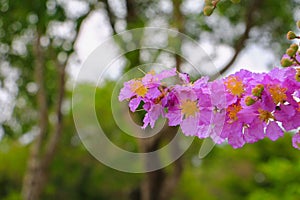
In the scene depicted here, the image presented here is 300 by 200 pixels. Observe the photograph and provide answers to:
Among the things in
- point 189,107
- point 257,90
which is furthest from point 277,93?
→ point 189,107

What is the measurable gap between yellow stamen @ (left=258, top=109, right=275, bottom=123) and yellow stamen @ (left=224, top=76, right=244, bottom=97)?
0.05 metres

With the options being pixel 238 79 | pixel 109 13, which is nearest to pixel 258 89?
pixel 238 79

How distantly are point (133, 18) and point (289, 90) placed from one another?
596cm

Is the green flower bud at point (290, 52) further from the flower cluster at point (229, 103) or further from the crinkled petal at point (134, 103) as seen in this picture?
the crinkled petal at point (134, 103)

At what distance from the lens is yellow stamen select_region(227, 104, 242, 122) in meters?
1.03

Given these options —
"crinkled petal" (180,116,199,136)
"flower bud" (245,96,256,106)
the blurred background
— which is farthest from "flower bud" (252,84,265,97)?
the blurred background

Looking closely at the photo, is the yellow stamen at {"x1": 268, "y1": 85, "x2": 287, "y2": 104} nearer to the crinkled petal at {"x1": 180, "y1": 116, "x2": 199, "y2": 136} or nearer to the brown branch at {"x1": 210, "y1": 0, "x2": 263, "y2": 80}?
the crinkled petal at {"x1": 180, "y1": 116, "x2": 199, "y2": 136}

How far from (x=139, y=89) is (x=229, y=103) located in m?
0.16

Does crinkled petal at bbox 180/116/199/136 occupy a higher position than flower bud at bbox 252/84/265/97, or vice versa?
flower bud at bbox 252/84/265/97

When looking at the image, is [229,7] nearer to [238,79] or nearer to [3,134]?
[3,134]

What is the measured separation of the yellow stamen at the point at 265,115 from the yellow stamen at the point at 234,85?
0.05m

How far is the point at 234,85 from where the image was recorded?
104 centimetres

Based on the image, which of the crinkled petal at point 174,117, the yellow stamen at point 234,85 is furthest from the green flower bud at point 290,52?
the crinkled petal at point 174,117

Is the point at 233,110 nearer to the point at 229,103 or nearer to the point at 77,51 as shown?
the point at 229,103
